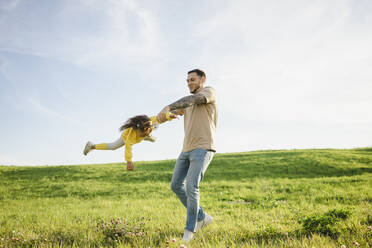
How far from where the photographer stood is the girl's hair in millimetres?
5801

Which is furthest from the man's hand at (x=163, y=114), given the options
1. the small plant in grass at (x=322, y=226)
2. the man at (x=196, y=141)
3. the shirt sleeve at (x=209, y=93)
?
the small plant in grass at (x=322, y=226)

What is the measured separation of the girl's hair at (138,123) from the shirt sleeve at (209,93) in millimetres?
1842

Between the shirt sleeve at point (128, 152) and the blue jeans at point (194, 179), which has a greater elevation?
the shirt sleeve at point (128, 152)

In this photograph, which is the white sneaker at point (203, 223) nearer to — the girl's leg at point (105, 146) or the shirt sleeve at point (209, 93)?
the shirt sleeve at point (209, 93)

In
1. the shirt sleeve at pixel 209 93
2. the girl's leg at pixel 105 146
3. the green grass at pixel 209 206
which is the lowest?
the green grass at pixel 209 206

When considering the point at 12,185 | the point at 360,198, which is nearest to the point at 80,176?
the point at 12,185

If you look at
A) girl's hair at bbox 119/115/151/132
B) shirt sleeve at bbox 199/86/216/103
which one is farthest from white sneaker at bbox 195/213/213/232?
shirt sleeve at bbox 199/86/216/103

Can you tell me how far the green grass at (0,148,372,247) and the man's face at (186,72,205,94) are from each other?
297 centimetres

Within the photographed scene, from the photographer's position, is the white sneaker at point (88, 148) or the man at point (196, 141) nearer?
the man at point (196, 141)

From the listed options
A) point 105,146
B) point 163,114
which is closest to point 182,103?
point 163,114

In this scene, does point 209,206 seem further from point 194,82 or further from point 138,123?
point 194,82

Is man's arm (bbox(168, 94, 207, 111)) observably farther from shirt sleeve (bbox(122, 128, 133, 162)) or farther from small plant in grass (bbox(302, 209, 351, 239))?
small plant in grass (bbox(302, 209, 351, 239))

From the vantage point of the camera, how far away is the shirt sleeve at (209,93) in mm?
4526

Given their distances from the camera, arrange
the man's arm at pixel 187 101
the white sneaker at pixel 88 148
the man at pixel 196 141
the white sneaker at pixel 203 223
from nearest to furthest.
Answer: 1. the man's arm at pixel 187 101
2. the man at pixel 196 141
3. the white sneaker at pixel 203 223
4. the white sneaker at pixel 88 148
